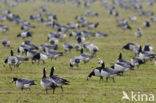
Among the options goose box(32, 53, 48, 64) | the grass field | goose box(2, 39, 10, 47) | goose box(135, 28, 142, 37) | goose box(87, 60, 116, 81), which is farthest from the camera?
goose box(135, 28, 142, 37)

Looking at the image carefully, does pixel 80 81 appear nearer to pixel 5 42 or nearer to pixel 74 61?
pixel 74 61

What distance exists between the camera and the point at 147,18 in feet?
279

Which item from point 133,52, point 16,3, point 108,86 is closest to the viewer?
point 108,86

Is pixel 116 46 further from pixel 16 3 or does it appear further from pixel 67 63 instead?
pixel 16 3

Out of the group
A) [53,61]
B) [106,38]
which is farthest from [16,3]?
[53,61]

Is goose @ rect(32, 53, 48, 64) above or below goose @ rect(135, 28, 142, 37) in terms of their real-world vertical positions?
below

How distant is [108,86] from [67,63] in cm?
1004

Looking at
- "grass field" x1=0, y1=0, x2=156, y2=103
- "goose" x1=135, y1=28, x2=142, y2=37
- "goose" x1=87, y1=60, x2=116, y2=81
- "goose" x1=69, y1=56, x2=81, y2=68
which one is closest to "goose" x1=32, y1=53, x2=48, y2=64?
"grass field" x1=0, y1=0, x2=156, y2=103

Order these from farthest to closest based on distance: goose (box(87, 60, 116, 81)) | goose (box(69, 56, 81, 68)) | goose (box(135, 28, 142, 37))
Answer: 1. goose (box(135, 28, 142, 37))
2. goose (box(69, 56, 81, 68))
3. goose (box(87, 60, 116, 81))

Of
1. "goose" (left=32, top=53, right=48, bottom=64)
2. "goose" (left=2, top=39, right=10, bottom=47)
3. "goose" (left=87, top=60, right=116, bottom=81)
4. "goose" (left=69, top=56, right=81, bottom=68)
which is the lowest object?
"goose" (left=87, top=60, right=116, bottom=81)

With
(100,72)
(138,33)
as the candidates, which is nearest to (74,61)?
(100,72)

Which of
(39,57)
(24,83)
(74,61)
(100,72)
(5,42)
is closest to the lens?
(24,83)

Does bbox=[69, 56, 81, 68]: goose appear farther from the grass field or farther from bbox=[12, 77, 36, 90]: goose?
bbox=[12, 77, 36, 90]: goose

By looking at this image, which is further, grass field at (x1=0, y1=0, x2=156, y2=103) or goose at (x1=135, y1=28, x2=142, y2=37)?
goose at (x1=135, y1=28, x2=142, y2=37)
